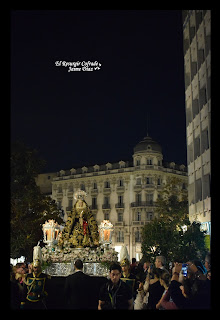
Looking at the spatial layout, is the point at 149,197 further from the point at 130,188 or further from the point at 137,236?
the point at 137,236

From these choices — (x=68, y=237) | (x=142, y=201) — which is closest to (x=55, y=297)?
(x=68, y=237)

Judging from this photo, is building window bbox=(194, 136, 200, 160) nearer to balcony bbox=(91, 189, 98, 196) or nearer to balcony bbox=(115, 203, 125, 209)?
balcony bbox=(115, 203, 125, 209)

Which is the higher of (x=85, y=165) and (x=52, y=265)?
(x=85, y=165)

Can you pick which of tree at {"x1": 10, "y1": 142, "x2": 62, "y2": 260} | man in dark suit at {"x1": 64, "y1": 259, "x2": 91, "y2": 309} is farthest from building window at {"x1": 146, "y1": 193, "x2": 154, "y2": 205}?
man in dark suit at {"x1": 64, "y1": 259, "x2": 91, "y2": 309}

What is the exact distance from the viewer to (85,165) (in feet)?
239

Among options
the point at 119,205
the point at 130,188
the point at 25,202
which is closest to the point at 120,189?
the point at 130,188

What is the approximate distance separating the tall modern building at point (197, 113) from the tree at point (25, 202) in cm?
1015

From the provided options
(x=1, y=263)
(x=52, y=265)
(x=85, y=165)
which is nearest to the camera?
(x=1, y=263)

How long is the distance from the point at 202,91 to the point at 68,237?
550 inches

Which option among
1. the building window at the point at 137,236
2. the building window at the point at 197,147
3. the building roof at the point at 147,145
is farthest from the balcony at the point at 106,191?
the building window at the point at 197,147

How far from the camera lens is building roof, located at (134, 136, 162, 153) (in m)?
65.1
